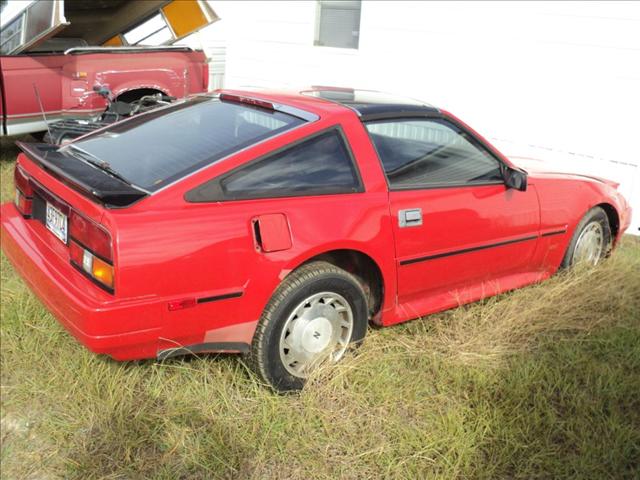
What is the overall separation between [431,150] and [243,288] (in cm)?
165

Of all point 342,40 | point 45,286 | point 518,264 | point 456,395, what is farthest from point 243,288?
point 342,40

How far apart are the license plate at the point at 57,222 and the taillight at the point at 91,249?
99mm

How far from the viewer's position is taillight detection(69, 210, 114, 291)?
2760 mm

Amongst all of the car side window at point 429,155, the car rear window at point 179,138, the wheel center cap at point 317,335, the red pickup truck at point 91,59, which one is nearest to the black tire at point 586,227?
the car side window at point 429,155

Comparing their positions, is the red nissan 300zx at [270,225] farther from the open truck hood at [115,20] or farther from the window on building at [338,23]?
the window on building at [338,23]

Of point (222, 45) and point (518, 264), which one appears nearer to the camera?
point (518, 264)

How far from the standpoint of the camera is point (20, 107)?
7172 millimetres

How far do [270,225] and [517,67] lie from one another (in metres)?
5.14

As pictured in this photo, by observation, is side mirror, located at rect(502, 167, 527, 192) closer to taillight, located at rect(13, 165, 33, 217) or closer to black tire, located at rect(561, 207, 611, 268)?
black tire, located at rect(561, 207, 611, 268)

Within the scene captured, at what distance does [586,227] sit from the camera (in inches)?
189

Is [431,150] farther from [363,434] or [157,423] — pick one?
[157,423]

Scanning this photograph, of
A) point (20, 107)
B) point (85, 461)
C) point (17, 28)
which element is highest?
point (17, 28)

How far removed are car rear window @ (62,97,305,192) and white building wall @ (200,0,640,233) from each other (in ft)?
12.2

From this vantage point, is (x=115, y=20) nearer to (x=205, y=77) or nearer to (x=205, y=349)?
(x=205, y=77)
